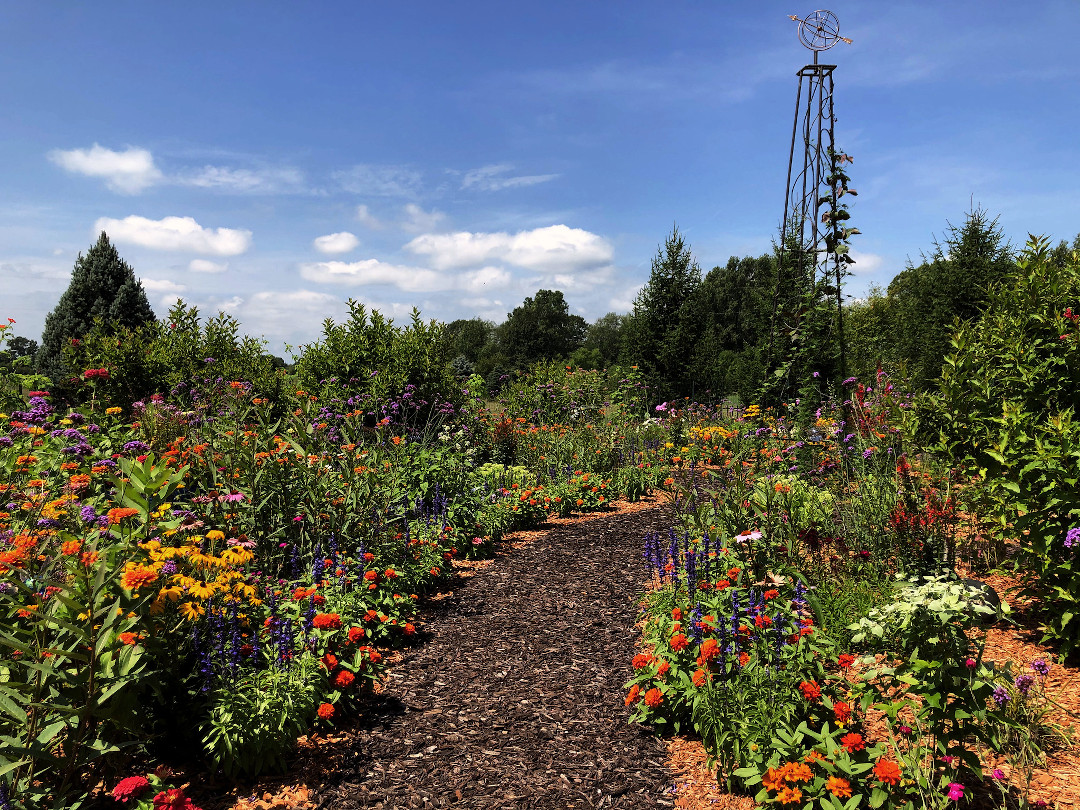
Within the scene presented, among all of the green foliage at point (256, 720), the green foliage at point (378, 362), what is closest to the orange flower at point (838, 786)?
the green foliage at point (256, 720)

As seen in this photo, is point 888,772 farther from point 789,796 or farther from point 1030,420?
point 1030,420

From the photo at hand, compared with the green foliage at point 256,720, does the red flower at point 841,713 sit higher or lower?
higher

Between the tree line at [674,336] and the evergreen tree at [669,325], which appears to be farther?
the evergreen tree at [669,325]

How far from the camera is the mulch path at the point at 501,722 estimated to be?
2650mm

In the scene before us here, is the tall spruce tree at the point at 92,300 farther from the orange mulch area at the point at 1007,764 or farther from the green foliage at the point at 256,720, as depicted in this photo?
the orange mulch area at the point at 1007,764

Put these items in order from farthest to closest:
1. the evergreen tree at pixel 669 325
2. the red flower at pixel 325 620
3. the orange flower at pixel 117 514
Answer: the evergreen tree at pixel 669 325 → the red flower at pixel 325 620 → the orange flower at pixel 117 514

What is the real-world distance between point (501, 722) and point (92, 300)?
21.6 meters

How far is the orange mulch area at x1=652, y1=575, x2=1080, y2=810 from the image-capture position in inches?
97.3

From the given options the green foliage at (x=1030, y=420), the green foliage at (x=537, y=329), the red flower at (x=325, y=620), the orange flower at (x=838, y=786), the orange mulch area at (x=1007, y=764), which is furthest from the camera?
the green foliage at (x=537, y=329)

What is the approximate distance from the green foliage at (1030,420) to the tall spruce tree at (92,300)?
2122cm

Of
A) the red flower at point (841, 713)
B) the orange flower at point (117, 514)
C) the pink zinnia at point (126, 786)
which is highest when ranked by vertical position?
the orange flower at point (117, 514)

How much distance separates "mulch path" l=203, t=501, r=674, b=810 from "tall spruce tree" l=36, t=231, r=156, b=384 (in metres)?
19.0

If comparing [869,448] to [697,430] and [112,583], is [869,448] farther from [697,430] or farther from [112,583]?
[112,583]

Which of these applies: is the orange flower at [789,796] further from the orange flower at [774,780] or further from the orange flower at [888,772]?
the orange flower at [888,772]
